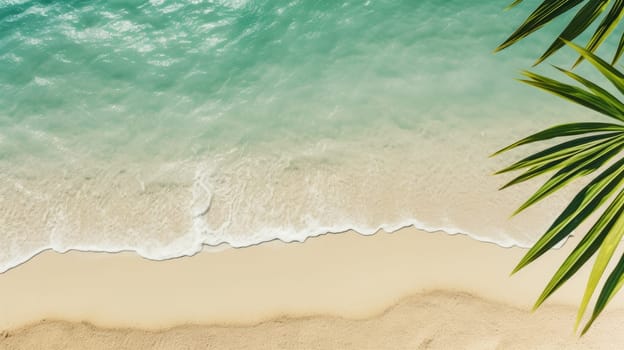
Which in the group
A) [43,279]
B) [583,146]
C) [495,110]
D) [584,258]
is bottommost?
[43,279]

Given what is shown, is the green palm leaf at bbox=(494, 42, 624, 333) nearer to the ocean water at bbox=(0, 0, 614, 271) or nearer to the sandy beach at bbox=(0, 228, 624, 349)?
the sandy beach at bbox=(0, 228, 624, 349)

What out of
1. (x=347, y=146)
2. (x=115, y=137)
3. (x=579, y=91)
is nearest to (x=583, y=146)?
(x=579, y=91)

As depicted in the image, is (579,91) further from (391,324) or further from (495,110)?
(495,110)

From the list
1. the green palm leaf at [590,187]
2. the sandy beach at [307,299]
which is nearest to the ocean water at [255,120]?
the sandy beach at [307,299]

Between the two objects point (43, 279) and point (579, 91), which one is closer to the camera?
point (579, 91)

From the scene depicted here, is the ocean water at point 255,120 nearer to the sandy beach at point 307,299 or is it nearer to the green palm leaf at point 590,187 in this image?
the sandy beach at point 307,299

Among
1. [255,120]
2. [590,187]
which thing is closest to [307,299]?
[255,120]

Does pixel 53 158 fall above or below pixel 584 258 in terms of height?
below
